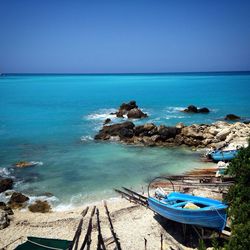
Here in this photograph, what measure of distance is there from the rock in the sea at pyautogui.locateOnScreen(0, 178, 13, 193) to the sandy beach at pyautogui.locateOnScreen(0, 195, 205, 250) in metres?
3.93

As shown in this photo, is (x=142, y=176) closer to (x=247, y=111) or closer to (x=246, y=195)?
(x=246, y=195)

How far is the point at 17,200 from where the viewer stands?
827 inches

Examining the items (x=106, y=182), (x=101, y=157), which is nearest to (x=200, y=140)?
(x=101, y=157)

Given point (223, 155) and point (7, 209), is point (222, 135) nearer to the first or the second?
point (223, 155)

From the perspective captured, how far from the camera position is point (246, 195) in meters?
11.2

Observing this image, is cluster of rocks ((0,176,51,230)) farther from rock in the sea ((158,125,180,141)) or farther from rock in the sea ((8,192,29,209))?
rock in the sea ((158,125,180,141))

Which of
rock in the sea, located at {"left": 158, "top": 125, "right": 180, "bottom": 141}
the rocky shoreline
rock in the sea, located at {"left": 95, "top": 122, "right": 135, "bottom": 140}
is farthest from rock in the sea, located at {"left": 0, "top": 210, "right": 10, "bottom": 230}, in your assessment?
rock in the sea, located at {"left": 158, "top": 125, "right": 180, "bottom": 141}

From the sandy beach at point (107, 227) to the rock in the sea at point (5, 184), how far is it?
155 inches

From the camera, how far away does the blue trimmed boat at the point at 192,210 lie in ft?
46.9

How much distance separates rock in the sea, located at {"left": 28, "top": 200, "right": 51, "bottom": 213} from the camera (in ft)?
65.4

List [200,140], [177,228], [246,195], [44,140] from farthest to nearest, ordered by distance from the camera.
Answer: [44,140], [200,140], [177,228], [246,195]

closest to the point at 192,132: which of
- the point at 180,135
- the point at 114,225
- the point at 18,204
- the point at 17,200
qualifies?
the point at 180,135

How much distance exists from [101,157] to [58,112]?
3369 cm

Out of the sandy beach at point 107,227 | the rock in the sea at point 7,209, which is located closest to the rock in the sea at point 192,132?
the sandy beach at point 107,227
